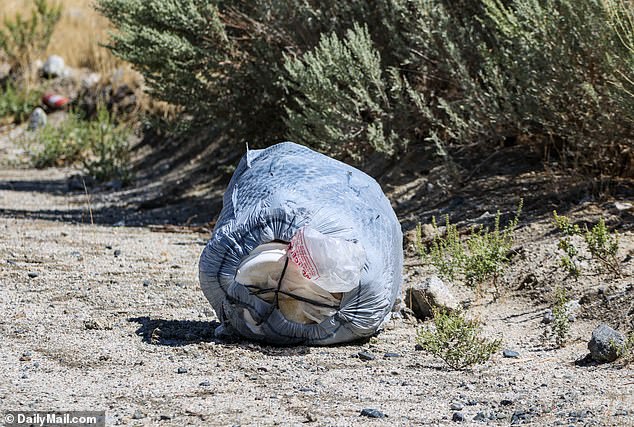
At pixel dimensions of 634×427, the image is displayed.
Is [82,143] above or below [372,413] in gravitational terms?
below

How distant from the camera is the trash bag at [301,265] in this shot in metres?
3.95

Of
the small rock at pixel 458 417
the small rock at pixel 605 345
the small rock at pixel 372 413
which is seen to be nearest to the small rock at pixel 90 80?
the small rock at pixel 605 345

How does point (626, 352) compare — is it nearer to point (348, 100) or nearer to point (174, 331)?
point (174, 331)

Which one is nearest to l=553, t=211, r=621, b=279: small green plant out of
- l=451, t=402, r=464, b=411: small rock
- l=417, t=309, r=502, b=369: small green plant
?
l=417, t=309, r=502, b=369: small green plant

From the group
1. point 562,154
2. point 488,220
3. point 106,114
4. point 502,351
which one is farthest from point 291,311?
point 106,114

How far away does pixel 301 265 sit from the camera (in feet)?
12.8

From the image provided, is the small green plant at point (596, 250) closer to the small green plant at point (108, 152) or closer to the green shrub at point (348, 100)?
the green shrub at point (348, 100)

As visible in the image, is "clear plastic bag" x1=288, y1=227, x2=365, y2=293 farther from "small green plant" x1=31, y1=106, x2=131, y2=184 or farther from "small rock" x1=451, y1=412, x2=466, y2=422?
"small green plant" x1=31, y1=106, x2=131, y2=184

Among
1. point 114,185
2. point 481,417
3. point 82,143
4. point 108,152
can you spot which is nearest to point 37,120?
point 82,143

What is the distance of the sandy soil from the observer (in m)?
3.41

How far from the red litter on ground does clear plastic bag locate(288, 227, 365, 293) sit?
1007cm

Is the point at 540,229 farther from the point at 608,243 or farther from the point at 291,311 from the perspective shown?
the point at 291,311

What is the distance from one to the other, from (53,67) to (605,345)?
11275mm

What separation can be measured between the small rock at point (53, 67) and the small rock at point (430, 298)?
10.1 metres
